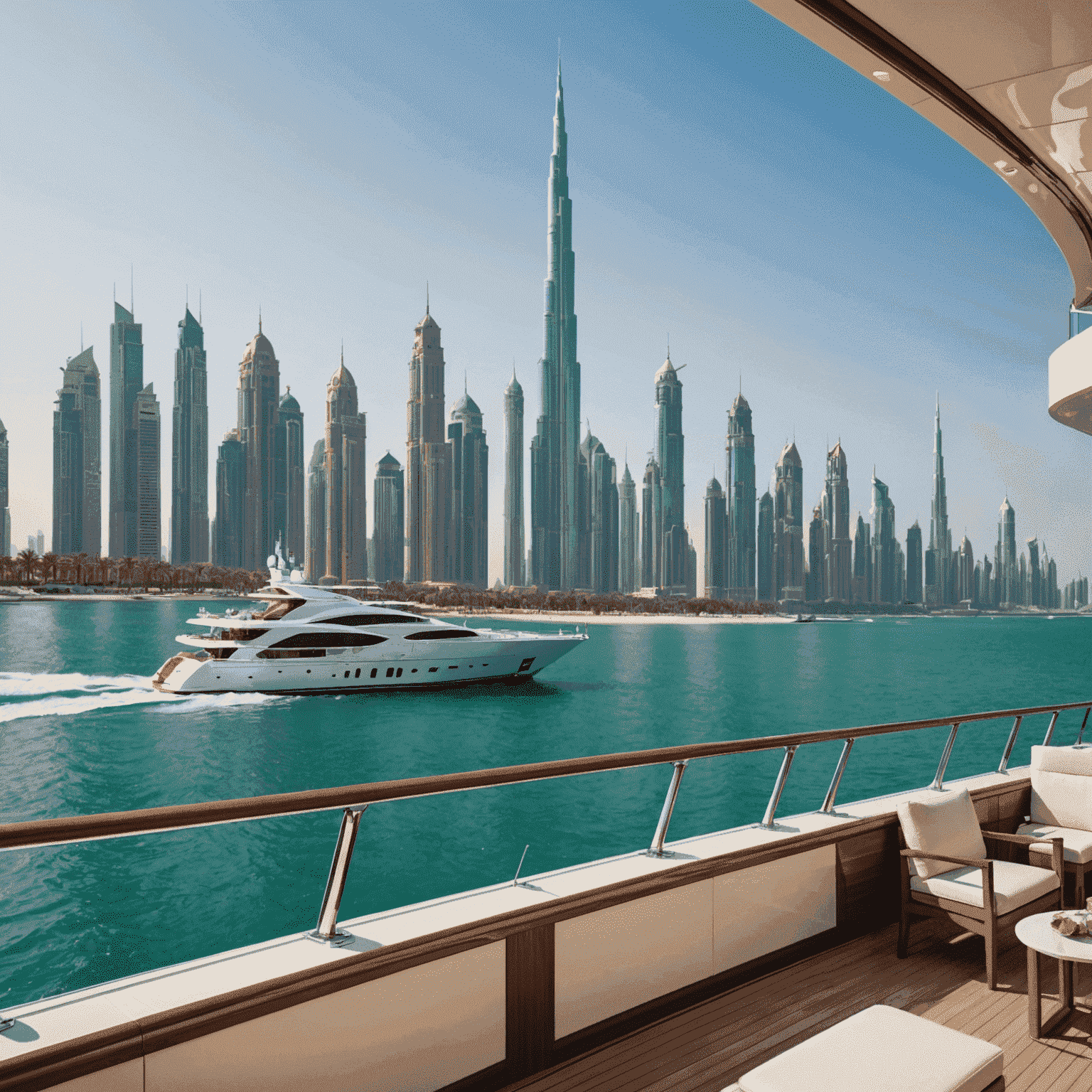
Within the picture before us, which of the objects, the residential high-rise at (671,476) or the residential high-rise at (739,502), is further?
the residential high-rise at (739,502)

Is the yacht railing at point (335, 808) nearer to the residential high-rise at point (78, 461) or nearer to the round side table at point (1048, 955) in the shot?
the round side table at point (1048, 955)

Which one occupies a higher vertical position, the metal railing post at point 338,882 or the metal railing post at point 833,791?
the metal railing post at point 338,882

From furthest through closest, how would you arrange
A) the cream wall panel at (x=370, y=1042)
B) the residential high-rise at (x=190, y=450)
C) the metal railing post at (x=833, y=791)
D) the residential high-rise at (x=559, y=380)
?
the residential high-rise at (x=559, y=380), the residential high-rise at (x=190, y=450), the metal railing post at (x=833, y=791), the cream wall panel at (x=370, y=1042)

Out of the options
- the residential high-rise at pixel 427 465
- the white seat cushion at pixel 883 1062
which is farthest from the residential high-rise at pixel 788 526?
the white seat cushion at pixel 883 1062

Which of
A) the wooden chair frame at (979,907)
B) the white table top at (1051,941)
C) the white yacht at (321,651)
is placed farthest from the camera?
the white yacht at (321,651)

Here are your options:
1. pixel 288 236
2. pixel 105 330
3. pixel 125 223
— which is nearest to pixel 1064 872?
pixel 288 236

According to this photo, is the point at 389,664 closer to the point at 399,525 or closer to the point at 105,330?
the point at 399,525

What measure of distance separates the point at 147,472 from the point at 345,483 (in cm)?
2584

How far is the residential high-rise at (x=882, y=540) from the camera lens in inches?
5349

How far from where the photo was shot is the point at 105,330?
4702 inches

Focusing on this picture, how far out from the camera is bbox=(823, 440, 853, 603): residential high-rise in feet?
442

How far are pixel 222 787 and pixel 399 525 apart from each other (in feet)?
362

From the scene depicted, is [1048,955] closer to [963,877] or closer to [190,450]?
[963,877]

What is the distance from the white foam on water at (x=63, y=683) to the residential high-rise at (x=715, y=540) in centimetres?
10508
